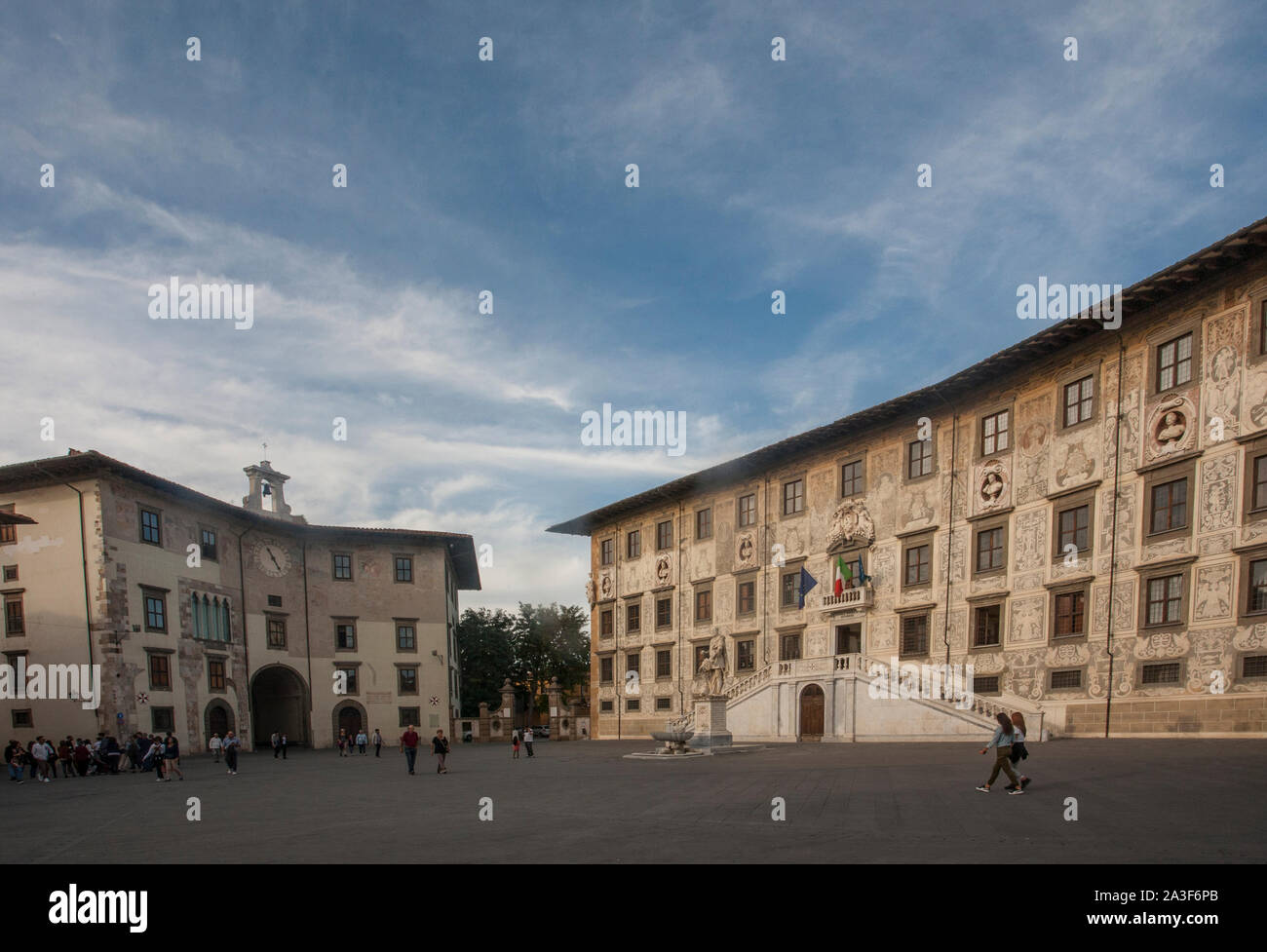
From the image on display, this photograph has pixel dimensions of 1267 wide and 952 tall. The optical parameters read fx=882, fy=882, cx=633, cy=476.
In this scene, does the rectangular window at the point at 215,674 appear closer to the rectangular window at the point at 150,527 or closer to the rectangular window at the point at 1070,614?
the rectangular window at the point at 150,527

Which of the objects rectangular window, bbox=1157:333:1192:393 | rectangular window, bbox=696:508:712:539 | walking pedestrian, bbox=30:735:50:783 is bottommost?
Result: walking pedestrian, bbox=30:735:50:783

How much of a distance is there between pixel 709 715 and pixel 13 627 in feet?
92.0

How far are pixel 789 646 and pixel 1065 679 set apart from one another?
40.6 feet

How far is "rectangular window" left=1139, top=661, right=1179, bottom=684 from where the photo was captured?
76.5ft

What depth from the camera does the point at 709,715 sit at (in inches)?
1196

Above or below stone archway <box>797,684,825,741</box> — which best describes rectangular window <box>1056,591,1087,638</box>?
above

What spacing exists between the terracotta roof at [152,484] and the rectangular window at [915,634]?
29.2 m

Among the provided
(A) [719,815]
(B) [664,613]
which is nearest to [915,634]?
(B) [664,613]

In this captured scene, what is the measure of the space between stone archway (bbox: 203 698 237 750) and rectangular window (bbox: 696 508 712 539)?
78.8 feet

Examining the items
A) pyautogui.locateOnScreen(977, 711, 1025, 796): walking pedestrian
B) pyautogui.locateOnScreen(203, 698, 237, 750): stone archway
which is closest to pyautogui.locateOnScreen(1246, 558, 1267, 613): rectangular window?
pyautogui.locateOnScreen(977, 711, 1025, 796): walking pedestrian

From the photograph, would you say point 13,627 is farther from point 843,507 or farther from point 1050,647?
point 1050,647

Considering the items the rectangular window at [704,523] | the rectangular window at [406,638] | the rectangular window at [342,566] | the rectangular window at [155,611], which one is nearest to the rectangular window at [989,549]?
the rectangular window at [704,523]

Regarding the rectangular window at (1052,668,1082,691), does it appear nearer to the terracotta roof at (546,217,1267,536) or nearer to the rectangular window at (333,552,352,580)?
the terracotta roof at (546,217,1267,536)

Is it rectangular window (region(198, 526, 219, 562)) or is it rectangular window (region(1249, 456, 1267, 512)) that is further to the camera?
rectangular window (region(198, 526, 219, 562))
